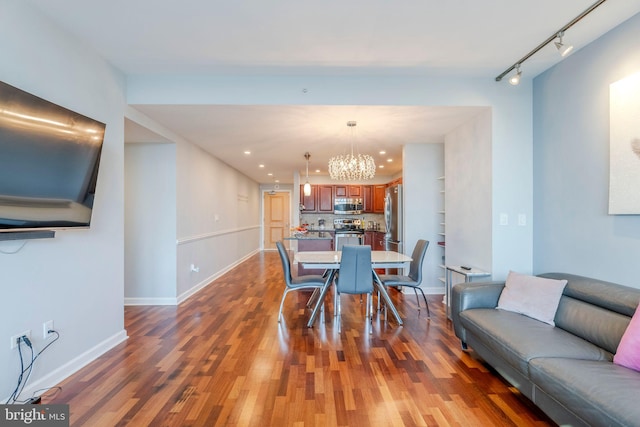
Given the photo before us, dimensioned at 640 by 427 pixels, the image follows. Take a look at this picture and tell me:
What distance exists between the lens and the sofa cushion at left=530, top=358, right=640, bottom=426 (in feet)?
4.33

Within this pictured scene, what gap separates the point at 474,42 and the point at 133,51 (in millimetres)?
2894

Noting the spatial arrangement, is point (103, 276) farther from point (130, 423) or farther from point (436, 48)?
point (436, 48)

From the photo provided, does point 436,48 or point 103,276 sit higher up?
point 436,48

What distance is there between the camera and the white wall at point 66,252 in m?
1.95

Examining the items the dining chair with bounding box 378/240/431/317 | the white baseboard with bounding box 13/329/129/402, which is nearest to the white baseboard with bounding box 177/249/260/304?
the white baseboard with bounding box 13/329/129/402

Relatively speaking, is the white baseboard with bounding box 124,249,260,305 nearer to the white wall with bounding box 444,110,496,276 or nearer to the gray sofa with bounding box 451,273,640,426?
the gray sofa with bounding box 451,273,640,426

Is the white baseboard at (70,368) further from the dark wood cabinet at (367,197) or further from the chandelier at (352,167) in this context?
the dark wood cabinet at (367,197)

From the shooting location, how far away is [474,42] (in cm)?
255

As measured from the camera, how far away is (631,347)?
5.52 ft

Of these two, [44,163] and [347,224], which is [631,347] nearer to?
[44,163]

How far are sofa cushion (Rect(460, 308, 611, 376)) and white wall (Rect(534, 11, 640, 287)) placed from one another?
72cm

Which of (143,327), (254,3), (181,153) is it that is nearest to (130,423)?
(143,327)
